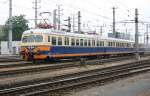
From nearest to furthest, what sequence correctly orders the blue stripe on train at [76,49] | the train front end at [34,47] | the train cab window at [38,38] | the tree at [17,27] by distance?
1. the train front end at [34,47]
2. the train cab window at [38,38]
3. the blue stripe on train at [76,49]
4. the tree at [17,27]

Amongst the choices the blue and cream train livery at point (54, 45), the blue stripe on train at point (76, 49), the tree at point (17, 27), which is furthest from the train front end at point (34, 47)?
the tree at point (17, 27)

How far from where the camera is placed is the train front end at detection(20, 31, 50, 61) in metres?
29.0

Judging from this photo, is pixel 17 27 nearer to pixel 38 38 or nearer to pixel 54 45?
pixel 38 38

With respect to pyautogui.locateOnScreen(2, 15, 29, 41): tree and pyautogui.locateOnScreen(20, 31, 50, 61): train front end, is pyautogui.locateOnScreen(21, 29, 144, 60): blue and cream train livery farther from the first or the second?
pyautogui.locateOnScreen(2, 15, 29, 41): tree

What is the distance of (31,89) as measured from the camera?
13969 millimetres

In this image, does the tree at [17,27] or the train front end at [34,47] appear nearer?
the train front end at [34,47]

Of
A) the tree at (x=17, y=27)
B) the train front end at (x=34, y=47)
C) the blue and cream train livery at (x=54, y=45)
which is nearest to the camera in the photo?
the train front end at (x=34, y=47)

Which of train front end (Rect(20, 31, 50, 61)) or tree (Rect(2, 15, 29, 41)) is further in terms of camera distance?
tree (Rect(2, 15, 29, 41))

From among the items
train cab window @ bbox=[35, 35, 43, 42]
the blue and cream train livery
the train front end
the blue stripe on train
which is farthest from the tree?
train cab window @ bbox=[35, 35, 43, 42]

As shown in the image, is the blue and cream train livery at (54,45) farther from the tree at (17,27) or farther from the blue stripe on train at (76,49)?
the tree at (17,27)

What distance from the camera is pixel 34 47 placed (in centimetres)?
2934

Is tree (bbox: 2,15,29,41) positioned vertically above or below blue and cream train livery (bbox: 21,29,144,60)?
above

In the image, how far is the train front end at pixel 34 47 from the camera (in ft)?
95.1

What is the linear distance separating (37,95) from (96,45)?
26.5 m
